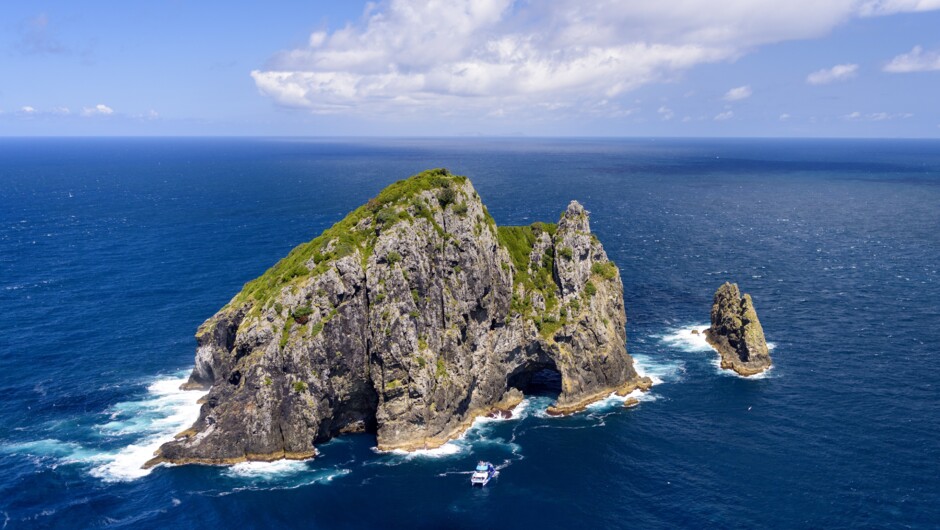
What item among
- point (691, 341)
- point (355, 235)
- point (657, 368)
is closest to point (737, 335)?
point (691, 341)

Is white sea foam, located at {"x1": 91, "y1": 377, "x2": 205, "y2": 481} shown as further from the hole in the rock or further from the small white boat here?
the hole in the rock

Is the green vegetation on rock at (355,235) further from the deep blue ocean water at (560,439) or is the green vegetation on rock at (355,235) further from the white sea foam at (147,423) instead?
the deep blue ocean water at (560,439)

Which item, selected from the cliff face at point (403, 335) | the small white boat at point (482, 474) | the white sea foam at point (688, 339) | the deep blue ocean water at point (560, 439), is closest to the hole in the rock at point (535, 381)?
the cliff face at point (403, 335)

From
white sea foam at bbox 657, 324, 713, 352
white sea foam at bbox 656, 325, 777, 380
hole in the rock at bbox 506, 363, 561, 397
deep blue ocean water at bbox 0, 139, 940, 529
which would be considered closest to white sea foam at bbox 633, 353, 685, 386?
deep blue ocean water at bbox 0, 139, 940, 529

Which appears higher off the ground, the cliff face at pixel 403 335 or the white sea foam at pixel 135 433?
the cliff face at pixel 403 335

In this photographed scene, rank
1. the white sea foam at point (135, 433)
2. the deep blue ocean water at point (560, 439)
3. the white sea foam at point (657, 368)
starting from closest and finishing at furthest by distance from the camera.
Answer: the deep blue ocean water at point (560, 439)
the white sea foam at point (135, 433)
the white sea foam at point (657, 368)
